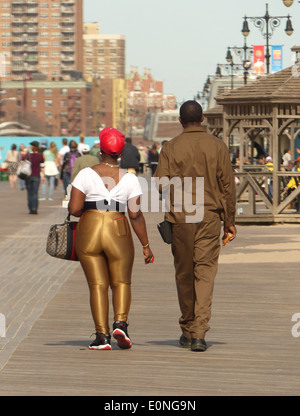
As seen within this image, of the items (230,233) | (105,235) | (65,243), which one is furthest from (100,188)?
(230,233)

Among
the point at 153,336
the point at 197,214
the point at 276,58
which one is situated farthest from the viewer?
the point at 276,58

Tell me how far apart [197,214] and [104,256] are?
2.43ft

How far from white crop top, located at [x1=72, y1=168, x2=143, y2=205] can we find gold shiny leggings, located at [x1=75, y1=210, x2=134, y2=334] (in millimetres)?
115

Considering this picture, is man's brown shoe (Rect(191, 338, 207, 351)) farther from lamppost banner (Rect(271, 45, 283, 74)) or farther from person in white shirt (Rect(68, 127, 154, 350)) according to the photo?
lamppost banner (Rect(271, 45, 283, 74))

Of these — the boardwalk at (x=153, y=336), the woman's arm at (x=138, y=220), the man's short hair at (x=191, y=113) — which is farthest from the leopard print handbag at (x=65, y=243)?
the man's short hair at (x=191, y=113)

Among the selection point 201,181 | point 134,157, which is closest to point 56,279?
point 201,181

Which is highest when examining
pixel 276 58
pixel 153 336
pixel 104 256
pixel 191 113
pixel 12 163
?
pixel 276 58

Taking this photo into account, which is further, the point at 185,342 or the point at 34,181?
the point at 34,181

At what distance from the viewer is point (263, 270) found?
14.4 metres

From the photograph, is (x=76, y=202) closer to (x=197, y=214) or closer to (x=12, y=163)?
(x=197, y=214)

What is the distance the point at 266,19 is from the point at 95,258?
35687mm

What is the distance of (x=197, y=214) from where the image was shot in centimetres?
853

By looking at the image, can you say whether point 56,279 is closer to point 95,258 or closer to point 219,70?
point 95,258

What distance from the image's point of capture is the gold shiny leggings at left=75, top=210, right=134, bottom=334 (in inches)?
332
